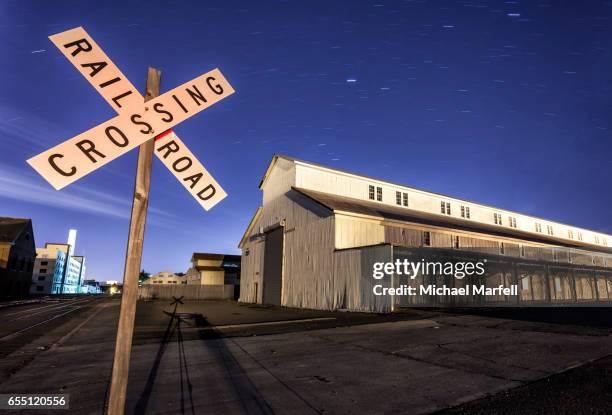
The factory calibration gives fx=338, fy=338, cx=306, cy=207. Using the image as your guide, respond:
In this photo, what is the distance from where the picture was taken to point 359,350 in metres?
7.93

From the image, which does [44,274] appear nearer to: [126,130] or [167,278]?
[167,278]

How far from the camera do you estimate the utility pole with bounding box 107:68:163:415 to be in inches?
103

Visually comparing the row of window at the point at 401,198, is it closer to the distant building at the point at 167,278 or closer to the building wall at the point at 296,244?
the building wall at the point at 296,244

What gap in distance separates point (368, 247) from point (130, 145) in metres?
17.5

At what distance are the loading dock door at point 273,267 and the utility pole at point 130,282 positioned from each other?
25.6m

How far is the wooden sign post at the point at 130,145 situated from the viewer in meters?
2.53

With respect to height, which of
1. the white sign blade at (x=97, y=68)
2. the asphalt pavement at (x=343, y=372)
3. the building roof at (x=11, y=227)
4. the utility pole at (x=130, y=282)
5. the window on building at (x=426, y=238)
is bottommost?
the asphalt pavement at (x=343, y=372)

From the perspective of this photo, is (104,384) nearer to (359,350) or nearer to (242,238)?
(359,350)

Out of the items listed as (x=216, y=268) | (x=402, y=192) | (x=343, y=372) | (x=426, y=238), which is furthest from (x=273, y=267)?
(x=343, y=372)

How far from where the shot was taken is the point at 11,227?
56.6 metres

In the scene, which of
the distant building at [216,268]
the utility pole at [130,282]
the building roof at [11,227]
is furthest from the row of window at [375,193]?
the building roof at [11,227]

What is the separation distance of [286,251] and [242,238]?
461 inches

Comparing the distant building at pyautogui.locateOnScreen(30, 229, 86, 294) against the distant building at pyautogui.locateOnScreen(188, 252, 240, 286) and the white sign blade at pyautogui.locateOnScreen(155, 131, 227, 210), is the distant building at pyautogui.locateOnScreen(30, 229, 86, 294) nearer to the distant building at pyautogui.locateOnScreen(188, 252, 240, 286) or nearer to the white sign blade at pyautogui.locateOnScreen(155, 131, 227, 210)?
the distant building at pyautogui.locateOnScreen(188, 252, 240, 286)

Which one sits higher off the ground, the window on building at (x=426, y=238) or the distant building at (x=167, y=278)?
the window on building at (x=426, y=238)
